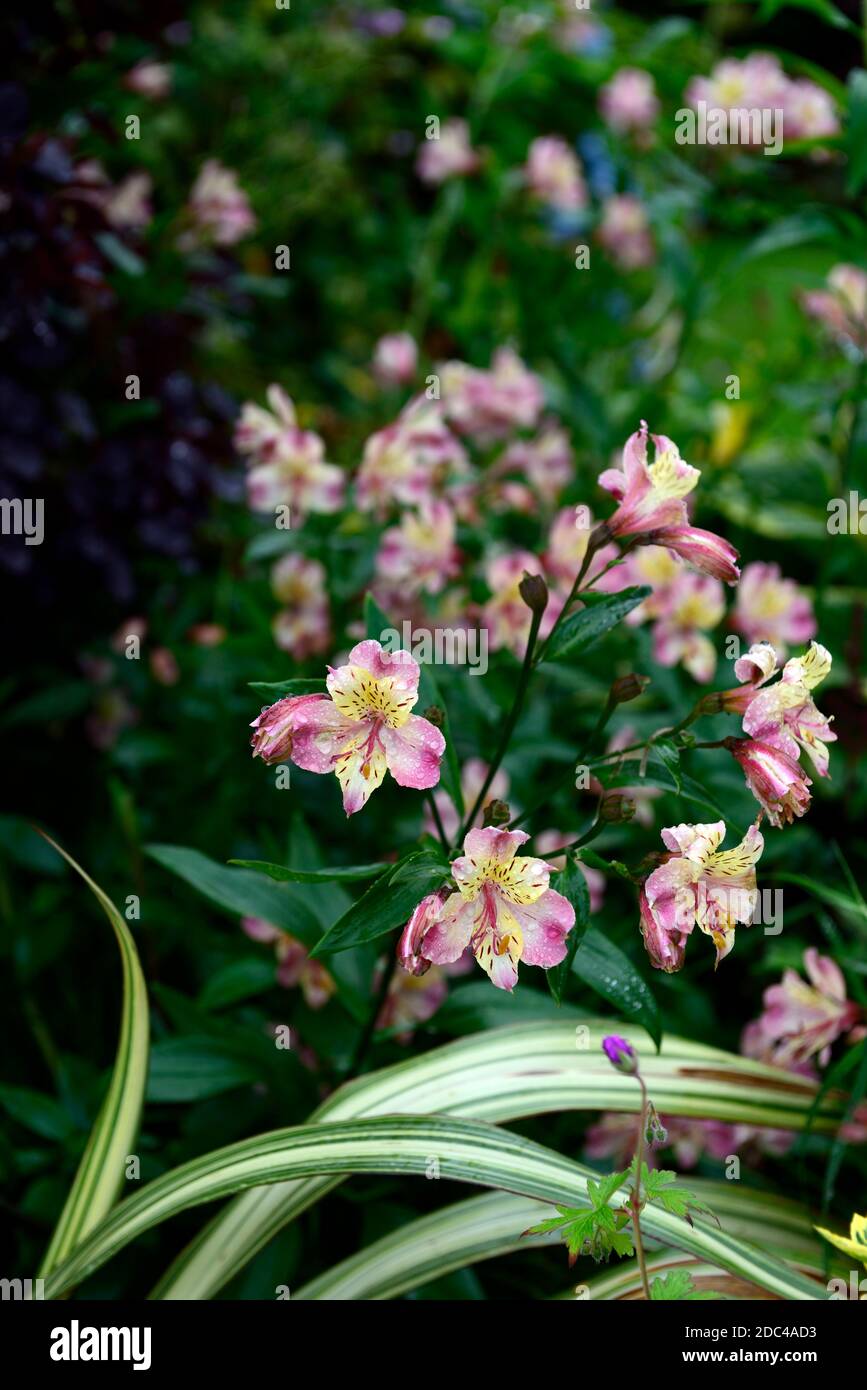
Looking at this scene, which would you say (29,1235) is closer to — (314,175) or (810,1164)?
(810,1164)

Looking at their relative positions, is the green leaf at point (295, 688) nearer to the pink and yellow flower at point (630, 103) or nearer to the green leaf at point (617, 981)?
the green leaf at point (617, 981)

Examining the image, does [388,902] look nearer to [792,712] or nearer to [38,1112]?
[792,712]

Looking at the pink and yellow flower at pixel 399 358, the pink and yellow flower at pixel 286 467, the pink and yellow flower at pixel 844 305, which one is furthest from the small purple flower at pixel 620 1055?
the pink and yellow flower at pixel 399 358

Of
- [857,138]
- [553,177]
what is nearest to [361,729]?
Result: [857,138]

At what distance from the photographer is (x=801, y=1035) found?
4.09 feet

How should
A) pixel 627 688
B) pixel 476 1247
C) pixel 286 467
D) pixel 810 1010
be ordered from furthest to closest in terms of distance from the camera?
pixel 286 467
pixel 810 1010
pixel 476 1247
pixel 627 688

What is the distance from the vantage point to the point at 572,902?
0.94 m

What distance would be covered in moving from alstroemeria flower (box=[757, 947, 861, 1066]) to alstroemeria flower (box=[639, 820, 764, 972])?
15.2 inches

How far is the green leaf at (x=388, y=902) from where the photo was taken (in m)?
0.92

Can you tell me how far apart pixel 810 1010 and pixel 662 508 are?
0.55 metres

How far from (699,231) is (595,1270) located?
3.95 m

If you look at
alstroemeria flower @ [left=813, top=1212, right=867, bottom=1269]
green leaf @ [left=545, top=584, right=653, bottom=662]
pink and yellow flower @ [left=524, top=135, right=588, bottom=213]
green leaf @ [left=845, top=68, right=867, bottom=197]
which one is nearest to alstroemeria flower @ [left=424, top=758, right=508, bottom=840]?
green leaf @ [left=545, top=584, right=653, bottom=662]

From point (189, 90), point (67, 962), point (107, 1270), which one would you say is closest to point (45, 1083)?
point (67, 962)

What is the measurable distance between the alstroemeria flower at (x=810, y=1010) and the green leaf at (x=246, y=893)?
448 millimetres
